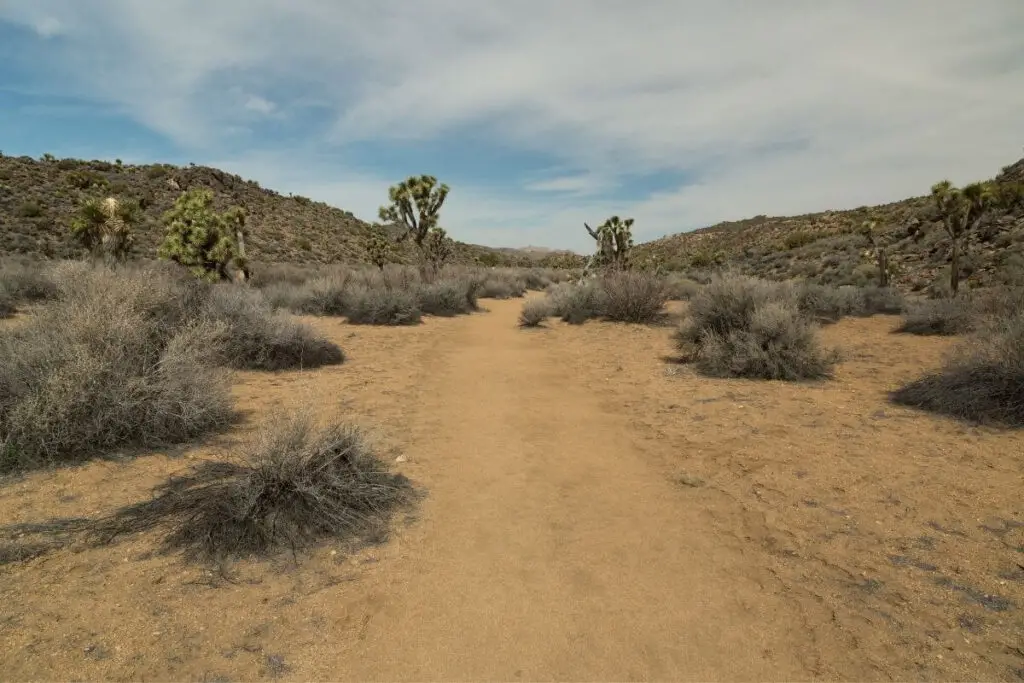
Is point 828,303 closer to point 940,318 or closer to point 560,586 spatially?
point 940,318

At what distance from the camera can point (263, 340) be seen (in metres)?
9.53

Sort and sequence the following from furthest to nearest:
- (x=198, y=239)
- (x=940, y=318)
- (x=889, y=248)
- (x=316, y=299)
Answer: (x=889, y=248), (x=198, y=239), (x=316, y=299), (x=940, y=318)

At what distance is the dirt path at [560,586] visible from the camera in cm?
278

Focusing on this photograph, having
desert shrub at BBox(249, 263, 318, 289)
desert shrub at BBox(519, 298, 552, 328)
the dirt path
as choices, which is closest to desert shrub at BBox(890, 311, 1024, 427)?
the dirt path

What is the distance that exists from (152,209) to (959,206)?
162 feet

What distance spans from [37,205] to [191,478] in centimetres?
3897

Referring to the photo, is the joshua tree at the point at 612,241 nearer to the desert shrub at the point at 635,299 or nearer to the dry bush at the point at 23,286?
the desert shrub at the point at 635,299

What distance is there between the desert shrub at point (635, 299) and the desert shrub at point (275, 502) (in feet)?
39.4

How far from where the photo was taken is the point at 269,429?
4.22 m

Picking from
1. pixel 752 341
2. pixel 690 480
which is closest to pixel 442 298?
pixel 752 341

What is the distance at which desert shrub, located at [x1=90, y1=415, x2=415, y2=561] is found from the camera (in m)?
3.71

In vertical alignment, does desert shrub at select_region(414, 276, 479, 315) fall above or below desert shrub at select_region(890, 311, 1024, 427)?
above

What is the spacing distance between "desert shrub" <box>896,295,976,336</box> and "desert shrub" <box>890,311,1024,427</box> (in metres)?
5.26

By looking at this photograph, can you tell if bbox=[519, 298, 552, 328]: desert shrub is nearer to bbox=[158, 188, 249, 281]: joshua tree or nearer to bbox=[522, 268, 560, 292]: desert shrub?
bbox=[158, 188, 249, 281]: joshua tree
